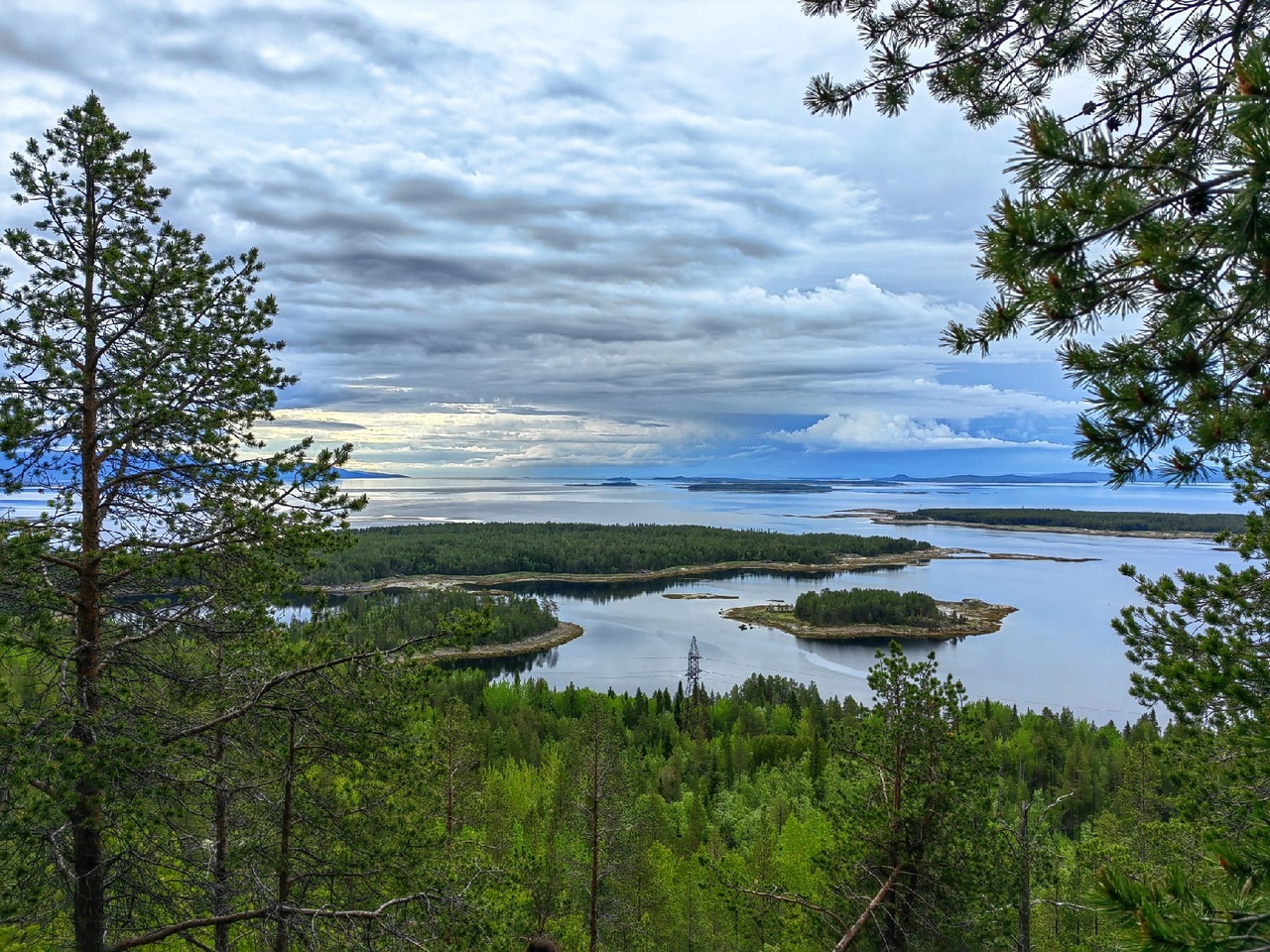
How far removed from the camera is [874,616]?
61469 mm

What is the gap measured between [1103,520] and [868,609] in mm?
102586

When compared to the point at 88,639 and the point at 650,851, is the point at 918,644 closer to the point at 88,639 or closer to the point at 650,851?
the point at 650,851

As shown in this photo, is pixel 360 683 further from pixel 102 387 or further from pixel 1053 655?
pixel 1053 655

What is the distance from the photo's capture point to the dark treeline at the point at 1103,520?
402 ft

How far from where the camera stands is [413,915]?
15.0ft

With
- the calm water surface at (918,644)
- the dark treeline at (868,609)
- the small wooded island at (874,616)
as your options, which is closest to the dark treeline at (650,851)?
the calm water surface at (918,644)

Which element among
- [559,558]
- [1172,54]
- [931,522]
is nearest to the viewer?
[1172,54]

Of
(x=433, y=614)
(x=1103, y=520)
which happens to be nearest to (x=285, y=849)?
(x=433, y=614)

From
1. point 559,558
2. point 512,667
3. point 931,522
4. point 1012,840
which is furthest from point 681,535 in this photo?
point 1012,840

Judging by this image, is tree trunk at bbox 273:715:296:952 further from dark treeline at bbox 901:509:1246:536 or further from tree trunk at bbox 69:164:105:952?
dark treeline at bbox 901:509:1246:536

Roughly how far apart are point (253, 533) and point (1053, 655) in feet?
178

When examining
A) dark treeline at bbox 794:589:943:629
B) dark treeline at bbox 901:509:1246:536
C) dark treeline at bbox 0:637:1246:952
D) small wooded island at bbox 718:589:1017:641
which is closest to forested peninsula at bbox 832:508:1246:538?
dark treeline at bbox 901:509:1246:536

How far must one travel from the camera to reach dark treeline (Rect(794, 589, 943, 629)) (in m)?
59.5

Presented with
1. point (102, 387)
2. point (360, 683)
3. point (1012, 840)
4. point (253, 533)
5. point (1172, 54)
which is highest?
point (1172, 54)
